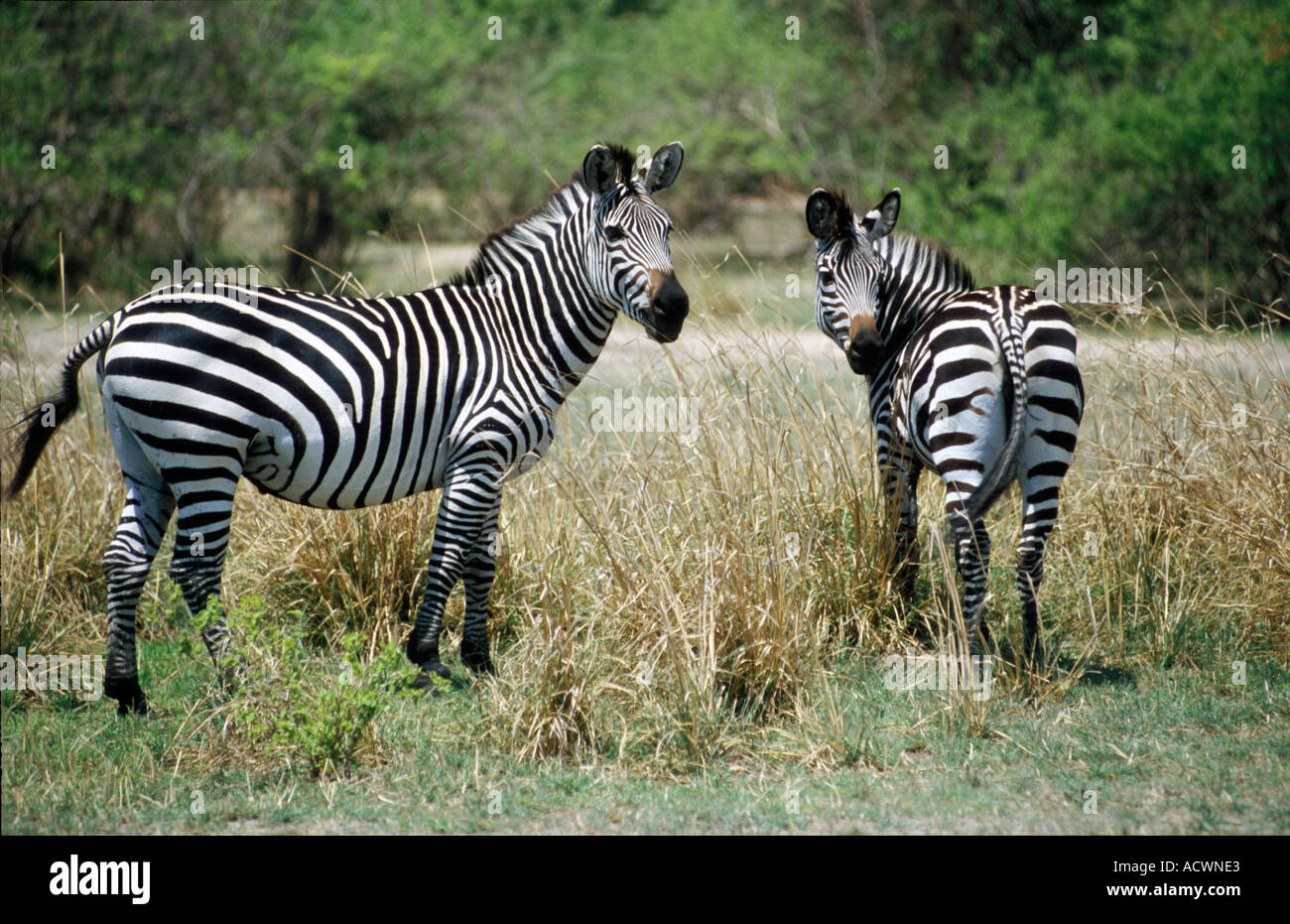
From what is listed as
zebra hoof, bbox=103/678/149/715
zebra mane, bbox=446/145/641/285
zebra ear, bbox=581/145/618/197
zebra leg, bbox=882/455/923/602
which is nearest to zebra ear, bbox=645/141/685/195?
zebra ear, bbox=581/145/618/197

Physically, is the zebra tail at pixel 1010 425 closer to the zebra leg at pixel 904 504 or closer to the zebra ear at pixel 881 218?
the zebra leg at pixel 904 504

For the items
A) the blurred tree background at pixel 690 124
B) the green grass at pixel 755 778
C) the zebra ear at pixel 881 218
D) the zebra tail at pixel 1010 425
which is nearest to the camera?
the green grass at pixel 755 778

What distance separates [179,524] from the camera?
16.4 ft

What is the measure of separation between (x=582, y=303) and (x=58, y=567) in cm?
334

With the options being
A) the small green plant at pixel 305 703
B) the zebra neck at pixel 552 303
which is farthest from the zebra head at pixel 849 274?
the small green plant at pixel 305 703

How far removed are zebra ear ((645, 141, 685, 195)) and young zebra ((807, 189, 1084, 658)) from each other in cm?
73

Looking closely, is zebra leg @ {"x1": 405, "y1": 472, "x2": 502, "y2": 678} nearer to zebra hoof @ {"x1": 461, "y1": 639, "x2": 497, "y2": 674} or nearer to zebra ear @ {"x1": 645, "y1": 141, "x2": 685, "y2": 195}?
zebra hoof @ {"x1": 461, "y1": 639, "x2": 497, "y2": 674}

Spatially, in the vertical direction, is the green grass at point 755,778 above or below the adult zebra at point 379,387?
below

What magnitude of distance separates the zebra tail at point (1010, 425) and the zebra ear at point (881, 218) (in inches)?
Result: 39.8

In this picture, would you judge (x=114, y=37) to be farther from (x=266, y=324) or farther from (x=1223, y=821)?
(x=1223, y=821)

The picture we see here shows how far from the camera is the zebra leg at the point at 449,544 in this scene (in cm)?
534

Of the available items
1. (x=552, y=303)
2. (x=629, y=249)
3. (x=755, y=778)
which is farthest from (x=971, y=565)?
(x=552, y=303)

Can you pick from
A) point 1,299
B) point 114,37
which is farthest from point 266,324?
point 114,37

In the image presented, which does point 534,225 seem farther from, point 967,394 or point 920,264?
point 967,394
